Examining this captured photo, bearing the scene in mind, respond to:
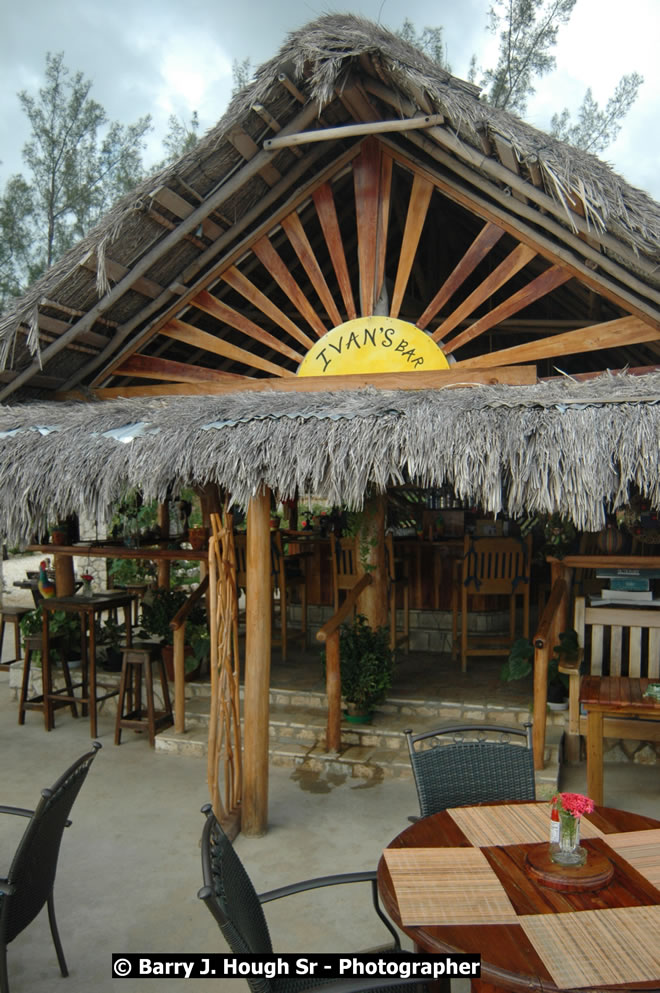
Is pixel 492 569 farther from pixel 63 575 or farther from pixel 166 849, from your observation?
pixel 63 575

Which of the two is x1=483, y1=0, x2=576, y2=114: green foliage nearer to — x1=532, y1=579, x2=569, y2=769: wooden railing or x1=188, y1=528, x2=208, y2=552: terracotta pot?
x1=188, y1=528, x2=208, y2=552: terracotta pot

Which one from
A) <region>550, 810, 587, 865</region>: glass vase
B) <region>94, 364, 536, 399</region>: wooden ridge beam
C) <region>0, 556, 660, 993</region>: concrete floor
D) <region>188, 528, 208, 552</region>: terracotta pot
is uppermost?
<region>94, 364, 536, 399</region>: wooden ridge beam

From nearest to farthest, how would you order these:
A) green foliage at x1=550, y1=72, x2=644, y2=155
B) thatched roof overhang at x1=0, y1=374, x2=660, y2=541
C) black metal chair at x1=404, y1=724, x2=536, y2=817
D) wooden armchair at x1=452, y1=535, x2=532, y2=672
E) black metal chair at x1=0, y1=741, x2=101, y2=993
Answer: black metal chair at x1=0, y1=741, x2=101, y2=993 → black metal chair at x1=404, y1=724, x2=536, y2=817 → thatched roof overhang at x1=0, y1=374, x2=660, y2=541 → wooden armchair at x1=452, y1=535, x2=532, y2=672 → green foliage at x1=550, y1=72, x2=644, y2=155

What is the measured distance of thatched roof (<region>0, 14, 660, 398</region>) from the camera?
4289 millimetres

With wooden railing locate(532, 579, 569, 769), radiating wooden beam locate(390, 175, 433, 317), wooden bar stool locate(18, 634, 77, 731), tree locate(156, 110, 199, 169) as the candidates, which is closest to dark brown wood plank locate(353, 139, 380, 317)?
radiating wooden beam locate(390, 175, 433, 317)

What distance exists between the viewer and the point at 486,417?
388 centimetres

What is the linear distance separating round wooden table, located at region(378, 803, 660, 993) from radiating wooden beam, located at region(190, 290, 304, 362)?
134 inches

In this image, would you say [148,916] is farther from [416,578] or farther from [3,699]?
[416,578]

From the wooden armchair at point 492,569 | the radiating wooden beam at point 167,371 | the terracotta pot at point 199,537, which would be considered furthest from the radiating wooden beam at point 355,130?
the wooden armchair at point 492,569

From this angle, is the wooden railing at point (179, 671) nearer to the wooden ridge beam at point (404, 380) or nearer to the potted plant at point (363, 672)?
the potted plant at point (363, 672)

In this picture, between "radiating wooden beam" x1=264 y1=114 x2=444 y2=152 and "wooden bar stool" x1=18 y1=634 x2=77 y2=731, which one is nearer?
"radiating wooden beam" x1=264 y1=114 x2=444 y2=152

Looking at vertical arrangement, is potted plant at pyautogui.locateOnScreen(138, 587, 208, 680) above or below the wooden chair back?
below

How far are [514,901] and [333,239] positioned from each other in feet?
13.5

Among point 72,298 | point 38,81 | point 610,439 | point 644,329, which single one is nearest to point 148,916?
point 610,439
